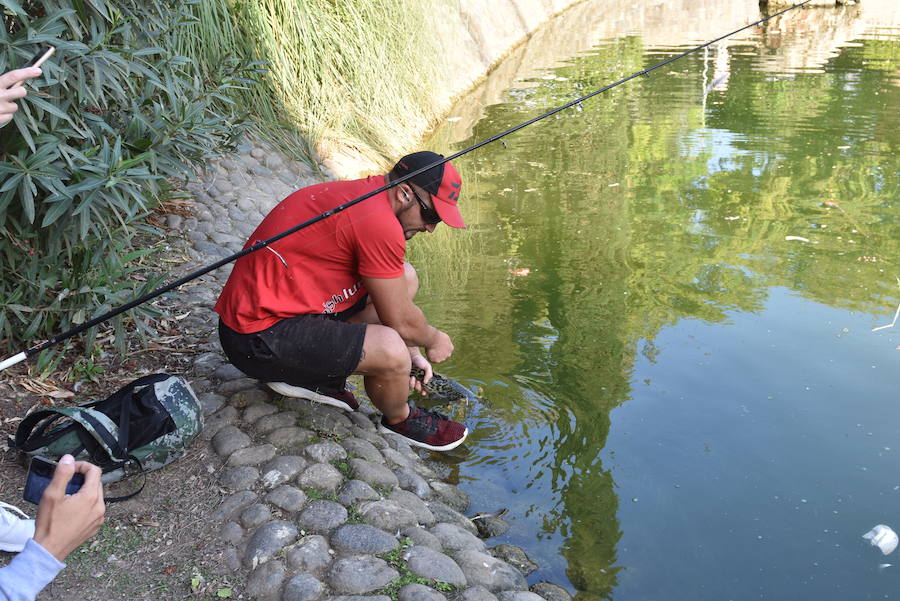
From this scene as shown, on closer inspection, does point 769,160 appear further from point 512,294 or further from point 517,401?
point 517,401

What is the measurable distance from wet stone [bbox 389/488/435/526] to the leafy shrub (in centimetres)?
141

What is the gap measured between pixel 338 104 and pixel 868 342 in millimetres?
5196

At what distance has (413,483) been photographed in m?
3.45

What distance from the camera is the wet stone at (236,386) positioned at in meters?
3.72

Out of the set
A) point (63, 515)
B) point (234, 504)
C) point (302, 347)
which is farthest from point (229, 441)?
point (63, 515)

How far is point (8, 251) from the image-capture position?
138 inches

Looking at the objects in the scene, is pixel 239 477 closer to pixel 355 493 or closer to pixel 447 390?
pixel 355 493

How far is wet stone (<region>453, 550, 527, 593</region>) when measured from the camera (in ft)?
9.53

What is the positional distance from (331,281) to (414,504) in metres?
0.94

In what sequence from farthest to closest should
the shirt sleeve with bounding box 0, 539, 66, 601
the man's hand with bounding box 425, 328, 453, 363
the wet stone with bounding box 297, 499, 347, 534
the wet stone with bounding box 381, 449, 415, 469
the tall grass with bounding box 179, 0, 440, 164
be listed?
1. the tall grass with bounding box 179, 0, 440, 164
2. the man's hand with bounding box 425, 328, 453, 363
3. the wet stone with bounding box 381, 449, 415, 469
4. the wet stone with bounding box 297, 499, 347, 534
5. the shirt sleeve with bounding box 0, 539, 66, 601

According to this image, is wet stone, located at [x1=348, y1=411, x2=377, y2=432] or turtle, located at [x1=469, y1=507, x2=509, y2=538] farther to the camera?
wet stone, located at [x1=348, y1=411, x2=377, y2=432]

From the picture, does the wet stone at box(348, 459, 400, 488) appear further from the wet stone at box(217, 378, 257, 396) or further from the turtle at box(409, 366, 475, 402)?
the turtle at box(409, 366, 475, 402)

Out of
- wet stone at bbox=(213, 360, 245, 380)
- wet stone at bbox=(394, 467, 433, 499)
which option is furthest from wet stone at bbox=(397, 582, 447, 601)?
wet stone at bbox=(213, 360, 245, 380)

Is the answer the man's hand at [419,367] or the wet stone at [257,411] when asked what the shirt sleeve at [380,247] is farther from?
the wet stone at [257,411]
